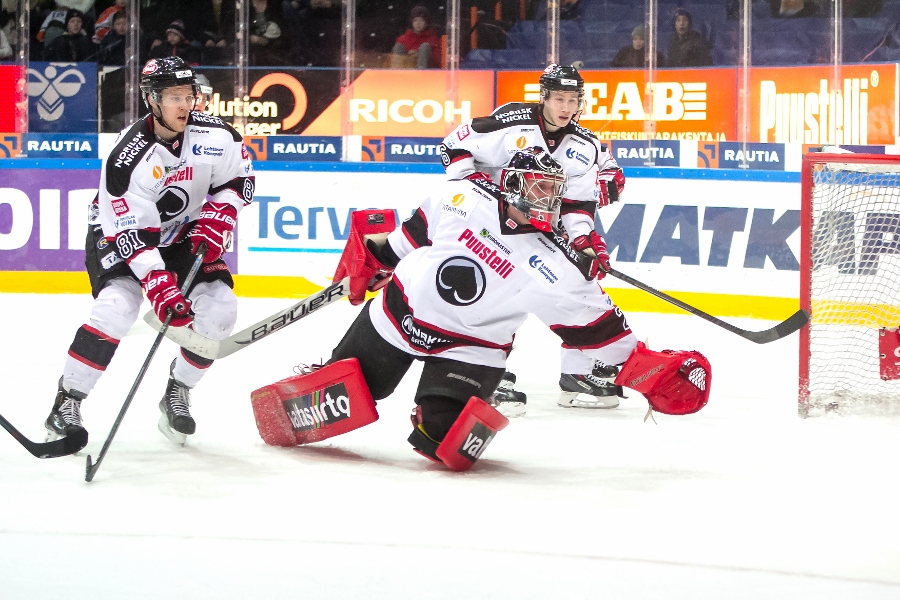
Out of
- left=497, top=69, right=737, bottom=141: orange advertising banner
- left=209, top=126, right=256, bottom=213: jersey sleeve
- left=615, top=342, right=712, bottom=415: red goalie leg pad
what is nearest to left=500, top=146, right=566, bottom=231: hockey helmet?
left=615, top=342, right=712, bottom=415: red goalie leg pad

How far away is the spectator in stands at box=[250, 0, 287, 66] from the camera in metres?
7.33

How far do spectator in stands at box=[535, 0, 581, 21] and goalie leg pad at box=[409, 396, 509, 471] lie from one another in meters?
4.77

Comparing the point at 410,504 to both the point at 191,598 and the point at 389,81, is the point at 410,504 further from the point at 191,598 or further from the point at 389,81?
the point at 389,81

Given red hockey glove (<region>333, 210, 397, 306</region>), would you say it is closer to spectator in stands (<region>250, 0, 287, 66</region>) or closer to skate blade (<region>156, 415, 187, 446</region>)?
skate blade (<region>156, 415, 187, 446</region>)

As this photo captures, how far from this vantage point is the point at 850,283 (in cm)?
438

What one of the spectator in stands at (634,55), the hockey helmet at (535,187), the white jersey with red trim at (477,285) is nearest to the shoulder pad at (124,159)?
the white jersey with red trim at (477,285)

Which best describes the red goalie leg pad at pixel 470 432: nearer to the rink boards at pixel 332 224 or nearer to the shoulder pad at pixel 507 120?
the shoulder pad at pixel 507 120

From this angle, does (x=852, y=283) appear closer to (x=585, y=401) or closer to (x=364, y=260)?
(x=585, y=401)

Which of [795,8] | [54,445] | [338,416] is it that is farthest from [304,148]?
[54,445]

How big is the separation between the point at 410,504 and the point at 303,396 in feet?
2.06

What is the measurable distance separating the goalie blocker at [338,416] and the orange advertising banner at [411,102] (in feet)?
13.4

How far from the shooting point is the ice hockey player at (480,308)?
10.3ft

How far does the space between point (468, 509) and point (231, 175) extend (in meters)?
1.41

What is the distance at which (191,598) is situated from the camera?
2.12 meters
